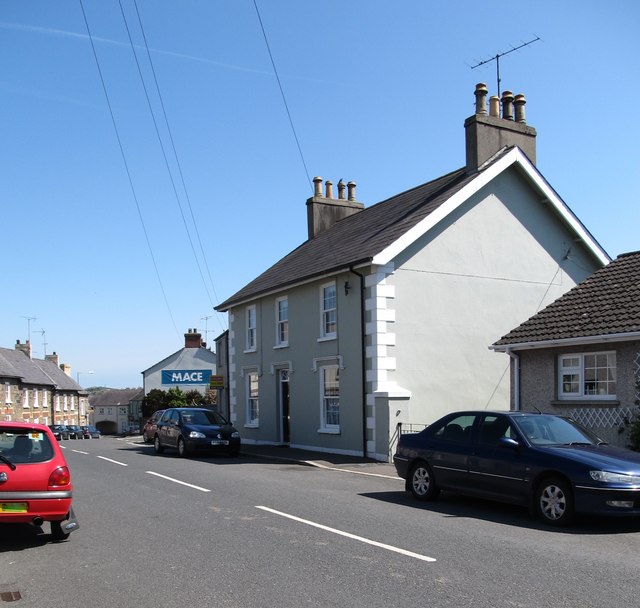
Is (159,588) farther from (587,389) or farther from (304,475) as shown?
(587,389)

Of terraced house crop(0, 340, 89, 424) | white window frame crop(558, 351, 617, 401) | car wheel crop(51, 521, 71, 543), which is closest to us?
car wheel crop(51, 521, 71, 543)

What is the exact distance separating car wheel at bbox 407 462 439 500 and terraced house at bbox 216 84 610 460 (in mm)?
6571

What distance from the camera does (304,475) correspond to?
16297mm

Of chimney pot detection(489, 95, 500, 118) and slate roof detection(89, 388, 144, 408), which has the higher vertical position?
chimney pot detection(489, 95, 500, 118)

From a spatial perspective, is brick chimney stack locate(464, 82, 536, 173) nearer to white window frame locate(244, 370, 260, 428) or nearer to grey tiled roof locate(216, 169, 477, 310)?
grey tiled roof locate(216, 169, 477, 310)

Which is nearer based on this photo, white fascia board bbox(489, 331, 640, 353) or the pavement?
white fascia board bbox(489, 331, 640, 353)

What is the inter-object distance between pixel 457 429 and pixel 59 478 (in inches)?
236

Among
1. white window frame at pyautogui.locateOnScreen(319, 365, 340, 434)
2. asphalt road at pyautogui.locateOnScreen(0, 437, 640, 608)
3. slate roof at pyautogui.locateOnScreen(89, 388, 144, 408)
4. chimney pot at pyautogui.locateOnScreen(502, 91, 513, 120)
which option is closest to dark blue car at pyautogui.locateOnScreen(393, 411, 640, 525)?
asphalt road at pyautogui.locateOnScreen(0, 437, 640, 608)

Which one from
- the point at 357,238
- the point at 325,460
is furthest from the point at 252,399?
the point at 325,460

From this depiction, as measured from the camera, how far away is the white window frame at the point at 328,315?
21.7 metres

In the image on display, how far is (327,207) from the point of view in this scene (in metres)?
29.4

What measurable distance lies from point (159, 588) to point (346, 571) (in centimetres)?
174

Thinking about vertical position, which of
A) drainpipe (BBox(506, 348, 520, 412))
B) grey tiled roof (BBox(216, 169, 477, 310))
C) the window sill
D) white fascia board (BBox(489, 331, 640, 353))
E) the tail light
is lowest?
the tail light

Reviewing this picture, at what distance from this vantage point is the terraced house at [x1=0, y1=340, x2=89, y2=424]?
205 feet
